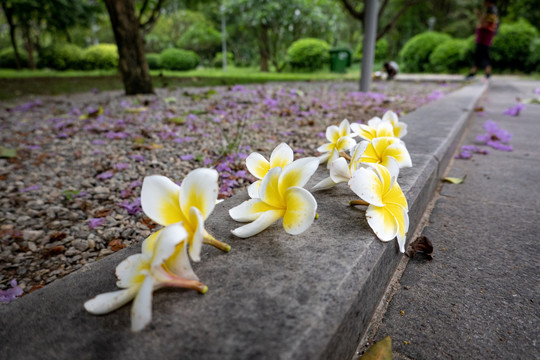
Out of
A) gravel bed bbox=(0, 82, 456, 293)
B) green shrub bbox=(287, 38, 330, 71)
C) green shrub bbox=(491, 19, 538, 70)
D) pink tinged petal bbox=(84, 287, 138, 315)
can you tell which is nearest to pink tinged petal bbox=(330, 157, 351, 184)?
pink tinged petal bbox=(84, 287, 138, 315)

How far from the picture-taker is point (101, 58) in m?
18.1

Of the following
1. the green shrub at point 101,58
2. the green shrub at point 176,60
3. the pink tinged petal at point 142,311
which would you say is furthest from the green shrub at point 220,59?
the pink tinged petal at point 142,311

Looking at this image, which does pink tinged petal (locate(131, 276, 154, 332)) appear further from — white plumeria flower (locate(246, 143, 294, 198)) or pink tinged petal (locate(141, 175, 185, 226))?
white plumeria flower (locate(246, 143, 294, 198))

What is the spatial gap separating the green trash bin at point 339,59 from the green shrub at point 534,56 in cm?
779

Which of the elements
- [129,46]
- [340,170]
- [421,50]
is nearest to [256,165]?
[340,170]

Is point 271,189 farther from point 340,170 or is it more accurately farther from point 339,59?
point 339,59

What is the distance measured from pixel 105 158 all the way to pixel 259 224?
2.15m

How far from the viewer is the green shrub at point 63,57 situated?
18.1 metres

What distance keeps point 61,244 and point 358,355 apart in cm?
136

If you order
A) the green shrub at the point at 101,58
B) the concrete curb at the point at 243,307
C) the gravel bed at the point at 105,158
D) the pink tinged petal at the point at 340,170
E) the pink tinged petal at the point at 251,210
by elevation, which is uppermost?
the green shrub at the point at 101,58

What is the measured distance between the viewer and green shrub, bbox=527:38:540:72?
48.3 ft

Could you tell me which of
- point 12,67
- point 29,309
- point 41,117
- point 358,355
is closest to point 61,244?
point 29,309

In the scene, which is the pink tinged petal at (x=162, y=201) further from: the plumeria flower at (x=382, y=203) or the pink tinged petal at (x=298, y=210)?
the plumeria flower at (x=382, y=203)

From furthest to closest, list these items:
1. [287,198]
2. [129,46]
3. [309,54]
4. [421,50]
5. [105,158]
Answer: [421,50], [309,54], [129,46], [105,158], [287,198]
